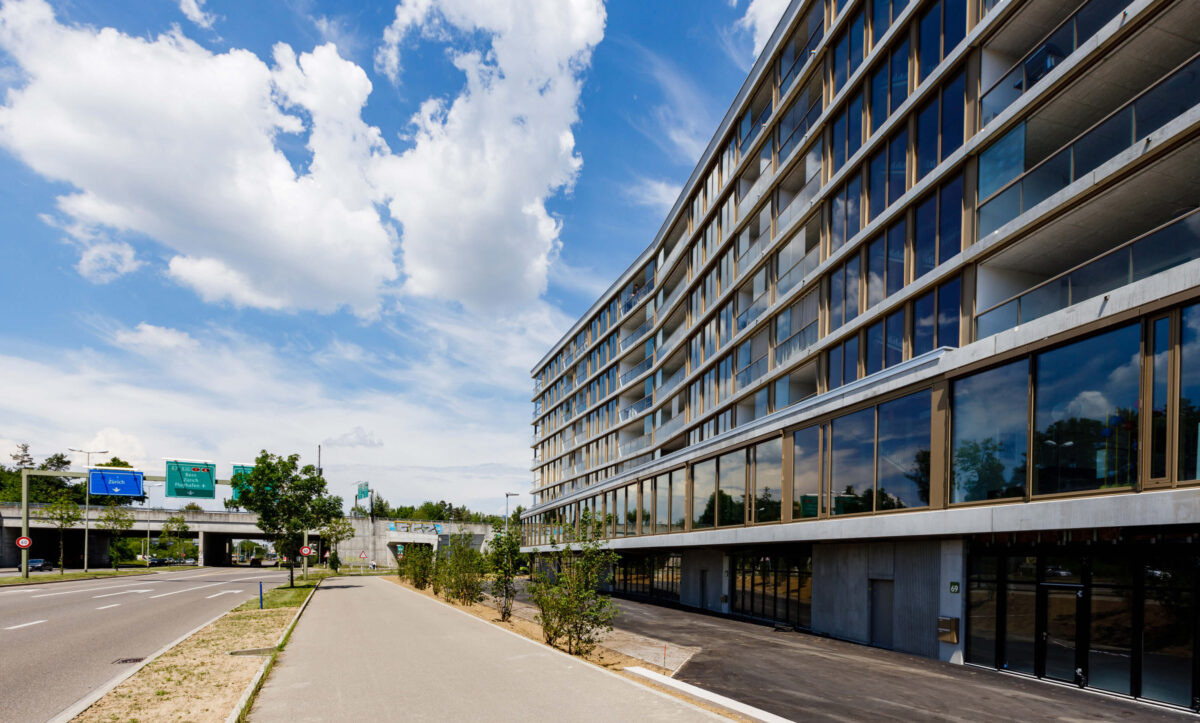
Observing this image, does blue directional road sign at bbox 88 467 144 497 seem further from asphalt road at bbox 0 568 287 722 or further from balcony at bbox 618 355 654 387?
balcony at bbox 618 355 654 387

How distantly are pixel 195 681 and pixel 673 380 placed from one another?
3703cm

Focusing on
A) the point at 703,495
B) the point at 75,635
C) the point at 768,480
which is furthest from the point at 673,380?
the point at 75,635

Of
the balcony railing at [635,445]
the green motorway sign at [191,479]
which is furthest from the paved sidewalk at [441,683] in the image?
the green motorway sign at [191,479]

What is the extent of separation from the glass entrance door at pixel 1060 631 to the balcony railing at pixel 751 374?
668 inches

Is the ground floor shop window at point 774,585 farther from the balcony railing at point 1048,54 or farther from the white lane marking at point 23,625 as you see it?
the white lane marking at point 23,625

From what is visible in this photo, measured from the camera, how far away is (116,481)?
5378 centimetres

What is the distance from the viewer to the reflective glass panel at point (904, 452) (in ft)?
66.3

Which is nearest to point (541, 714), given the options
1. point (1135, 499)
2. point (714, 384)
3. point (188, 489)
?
point (1135, 499)

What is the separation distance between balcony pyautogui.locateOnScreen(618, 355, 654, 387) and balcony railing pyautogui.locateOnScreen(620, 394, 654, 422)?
74.1 inches

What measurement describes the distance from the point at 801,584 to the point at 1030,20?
65.0ft

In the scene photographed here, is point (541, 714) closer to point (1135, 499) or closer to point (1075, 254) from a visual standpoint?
point (1135, 499)

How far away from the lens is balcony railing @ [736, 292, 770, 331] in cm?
3312

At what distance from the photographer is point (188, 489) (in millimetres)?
57062

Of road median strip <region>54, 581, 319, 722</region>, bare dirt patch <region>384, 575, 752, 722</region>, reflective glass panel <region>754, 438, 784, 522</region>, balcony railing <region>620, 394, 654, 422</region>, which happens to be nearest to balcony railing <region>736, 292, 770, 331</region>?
reflective glass panel <region>754, 438, 784, 522</region>
